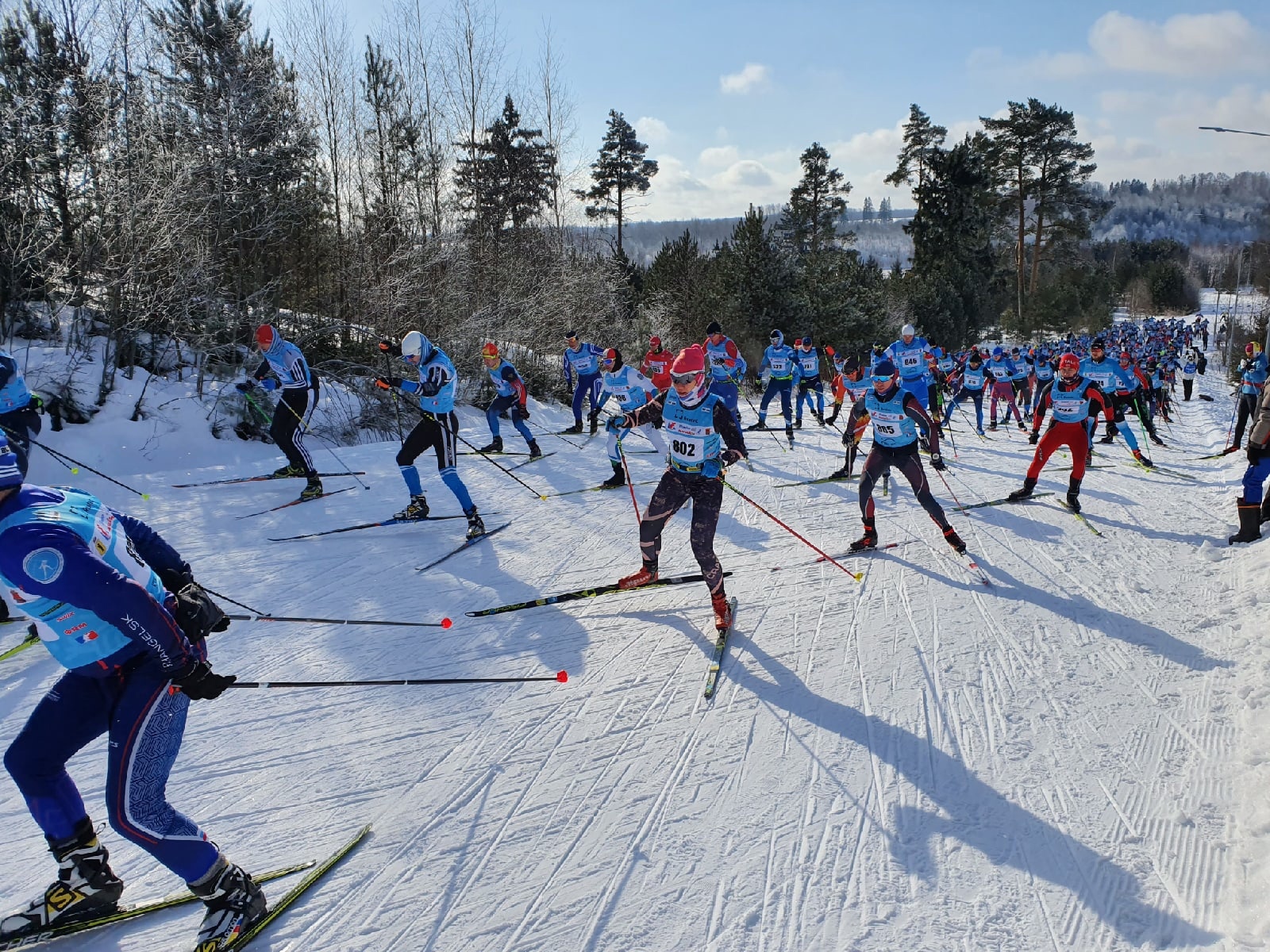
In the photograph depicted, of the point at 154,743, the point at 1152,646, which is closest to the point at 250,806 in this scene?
the point at 154,743

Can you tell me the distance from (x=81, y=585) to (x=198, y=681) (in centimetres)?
48

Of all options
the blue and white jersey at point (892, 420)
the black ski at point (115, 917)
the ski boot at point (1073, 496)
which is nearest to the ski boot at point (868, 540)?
the blue and white jersey at point (892, 420)

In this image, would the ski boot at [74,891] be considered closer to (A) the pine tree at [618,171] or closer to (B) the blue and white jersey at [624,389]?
(B) the blue and white jersey at [624,389]

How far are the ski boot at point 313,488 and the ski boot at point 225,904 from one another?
652 cm

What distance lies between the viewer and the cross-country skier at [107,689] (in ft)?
7.34

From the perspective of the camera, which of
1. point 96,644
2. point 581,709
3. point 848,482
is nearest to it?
point 96,644

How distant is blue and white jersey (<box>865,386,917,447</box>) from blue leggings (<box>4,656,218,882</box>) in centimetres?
599

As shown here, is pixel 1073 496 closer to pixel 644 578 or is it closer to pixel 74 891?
pixel 644 578

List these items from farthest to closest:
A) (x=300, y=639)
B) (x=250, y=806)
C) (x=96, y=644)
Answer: (x=300, y=639) → (x=250, y=806) → (x=96, y=644)

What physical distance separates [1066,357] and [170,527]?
33.9 feet

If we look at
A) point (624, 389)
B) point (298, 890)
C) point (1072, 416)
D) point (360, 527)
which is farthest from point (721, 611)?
point (624, 389)

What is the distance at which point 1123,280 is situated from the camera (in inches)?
2970

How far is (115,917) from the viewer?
2756 millimetres

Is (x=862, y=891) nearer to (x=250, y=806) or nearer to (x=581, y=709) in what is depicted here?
(x=581, y=709)
